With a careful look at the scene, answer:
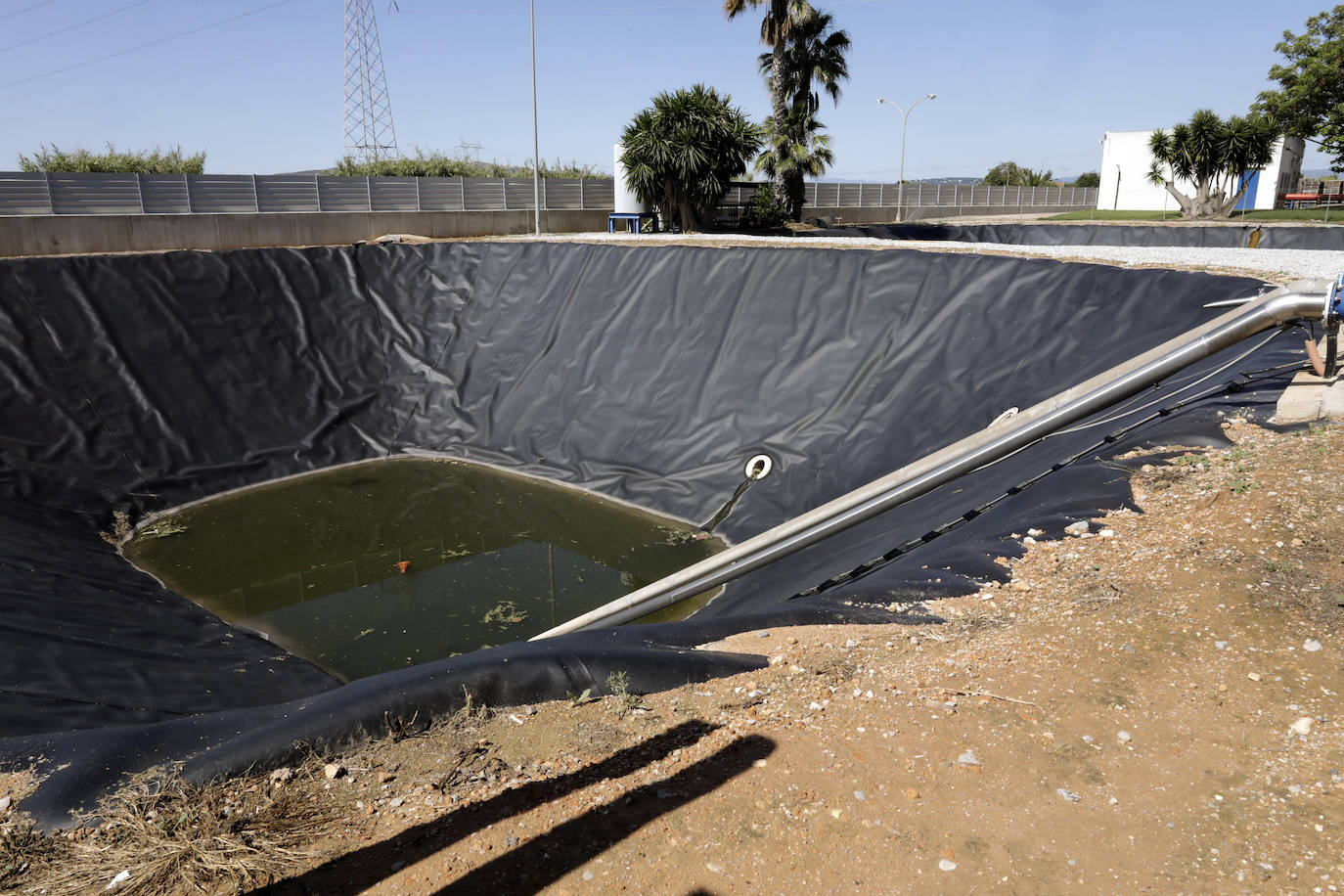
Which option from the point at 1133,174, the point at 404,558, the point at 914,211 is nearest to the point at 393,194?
the point at 404,558

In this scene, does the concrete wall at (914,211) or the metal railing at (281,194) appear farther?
the concrete wall at (914,211)

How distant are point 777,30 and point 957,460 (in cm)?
2672

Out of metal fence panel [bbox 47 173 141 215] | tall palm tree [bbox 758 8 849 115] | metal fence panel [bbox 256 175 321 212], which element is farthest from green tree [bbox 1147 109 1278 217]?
metal fence panel [bbox 47 173 141 215]

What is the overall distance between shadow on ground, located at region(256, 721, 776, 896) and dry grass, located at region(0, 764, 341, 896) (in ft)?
0.63

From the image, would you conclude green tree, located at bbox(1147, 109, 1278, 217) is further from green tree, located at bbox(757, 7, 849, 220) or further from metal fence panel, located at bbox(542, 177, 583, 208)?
metal fence panel, located at bbox(542, 177, 583, 208)

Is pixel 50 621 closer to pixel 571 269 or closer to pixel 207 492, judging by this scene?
pixel 207 492

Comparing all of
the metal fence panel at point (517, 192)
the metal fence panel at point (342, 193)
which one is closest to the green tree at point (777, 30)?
the metal fence panel at point (517, 192)

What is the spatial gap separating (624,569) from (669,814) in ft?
23.8

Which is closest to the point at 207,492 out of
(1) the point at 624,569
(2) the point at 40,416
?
(2) the point at 40,416

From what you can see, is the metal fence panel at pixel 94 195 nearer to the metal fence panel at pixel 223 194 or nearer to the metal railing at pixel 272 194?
the metal railing at pixel 272 194

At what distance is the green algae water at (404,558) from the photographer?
30.0 ft

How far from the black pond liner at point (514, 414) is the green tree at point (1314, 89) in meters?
35.5

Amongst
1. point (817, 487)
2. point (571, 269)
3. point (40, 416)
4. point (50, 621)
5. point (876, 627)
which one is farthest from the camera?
point (571, 269)

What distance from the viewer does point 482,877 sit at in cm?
304
